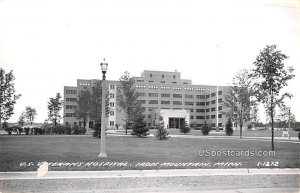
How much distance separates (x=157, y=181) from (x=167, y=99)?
298 feet

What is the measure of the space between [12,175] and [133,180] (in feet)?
10.5

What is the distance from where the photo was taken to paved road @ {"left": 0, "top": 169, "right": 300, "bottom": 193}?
26.2ft

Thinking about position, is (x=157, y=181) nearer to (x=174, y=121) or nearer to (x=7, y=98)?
(x=7, y=98)

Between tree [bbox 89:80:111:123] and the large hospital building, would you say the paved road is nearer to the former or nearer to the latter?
tree [bbox 89:80:111:123]

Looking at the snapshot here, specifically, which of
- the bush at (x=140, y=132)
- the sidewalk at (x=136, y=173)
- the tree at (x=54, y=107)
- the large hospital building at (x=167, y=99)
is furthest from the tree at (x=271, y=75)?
the large hospital building at (x=167, y=99)

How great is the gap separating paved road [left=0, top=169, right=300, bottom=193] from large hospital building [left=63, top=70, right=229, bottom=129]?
7823cm

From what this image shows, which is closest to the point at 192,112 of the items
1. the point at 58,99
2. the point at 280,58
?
the point at 58,99

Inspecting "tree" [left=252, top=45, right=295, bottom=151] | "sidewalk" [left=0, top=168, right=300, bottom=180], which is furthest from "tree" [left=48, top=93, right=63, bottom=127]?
"sidewalk" [left=0, top=168, right=300, bottom=180]

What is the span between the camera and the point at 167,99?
326ft

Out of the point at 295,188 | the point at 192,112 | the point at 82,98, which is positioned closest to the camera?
the point at 295,188

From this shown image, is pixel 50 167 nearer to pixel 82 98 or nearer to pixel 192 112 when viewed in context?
pixel 82 98

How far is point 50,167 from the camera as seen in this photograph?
31.5ft

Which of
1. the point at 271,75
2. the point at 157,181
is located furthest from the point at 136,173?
the point at 271,75

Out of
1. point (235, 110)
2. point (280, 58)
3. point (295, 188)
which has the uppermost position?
point (280, 58)
